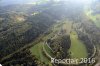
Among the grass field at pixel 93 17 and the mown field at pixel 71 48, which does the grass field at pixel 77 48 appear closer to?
the mown field at pixel 71 48

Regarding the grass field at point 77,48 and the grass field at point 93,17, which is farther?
the grass field at point 93,17

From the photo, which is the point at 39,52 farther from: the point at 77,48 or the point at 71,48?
the point at 77,48

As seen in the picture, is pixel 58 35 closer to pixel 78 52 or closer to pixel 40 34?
pixel 40 34

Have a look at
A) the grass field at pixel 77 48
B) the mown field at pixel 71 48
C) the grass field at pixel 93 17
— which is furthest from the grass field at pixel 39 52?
the grass field at pixel 93 17

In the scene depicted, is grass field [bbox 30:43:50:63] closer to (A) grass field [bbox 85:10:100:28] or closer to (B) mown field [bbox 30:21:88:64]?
(B) mown field [bbox 30:21:88:64]

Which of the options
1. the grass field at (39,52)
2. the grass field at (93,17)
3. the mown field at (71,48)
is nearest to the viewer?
the grass field at (39,52)

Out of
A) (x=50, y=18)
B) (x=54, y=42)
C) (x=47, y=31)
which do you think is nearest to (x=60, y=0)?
(x=50, y=18)

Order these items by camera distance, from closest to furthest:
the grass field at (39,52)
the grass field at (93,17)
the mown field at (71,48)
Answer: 1. the grass field at (39,52)
2. the mown field at (71,48)
3. the grass field at (93,17)

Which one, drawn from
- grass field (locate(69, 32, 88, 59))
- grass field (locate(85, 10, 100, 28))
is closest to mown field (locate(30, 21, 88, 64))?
grass field (locate(69, 32, 88, 59))
